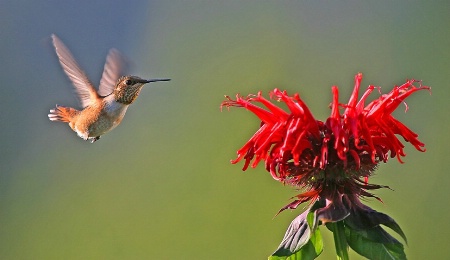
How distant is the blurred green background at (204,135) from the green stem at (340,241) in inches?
64.0

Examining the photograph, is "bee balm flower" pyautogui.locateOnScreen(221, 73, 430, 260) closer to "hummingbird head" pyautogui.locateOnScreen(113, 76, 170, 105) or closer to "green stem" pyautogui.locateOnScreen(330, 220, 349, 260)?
"green stem" pyautogui.locateOnScreen(330, 220, 349, 260)

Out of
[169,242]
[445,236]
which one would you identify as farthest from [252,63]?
[445,236]

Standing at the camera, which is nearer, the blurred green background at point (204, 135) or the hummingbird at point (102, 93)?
the hummingbird at point (102, 93)

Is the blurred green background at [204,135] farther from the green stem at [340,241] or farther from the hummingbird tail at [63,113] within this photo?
the green stem at [340,241]

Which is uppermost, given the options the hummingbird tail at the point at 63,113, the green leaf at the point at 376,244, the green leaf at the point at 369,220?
the hummingbird tail at the point at 63,113

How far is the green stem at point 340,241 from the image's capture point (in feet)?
4.43

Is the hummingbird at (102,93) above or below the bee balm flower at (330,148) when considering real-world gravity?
above

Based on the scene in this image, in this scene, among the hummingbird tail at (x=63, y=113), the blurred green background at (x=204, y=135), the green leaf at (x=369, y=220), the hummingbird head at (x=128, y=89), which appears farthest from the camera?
the blurred green background at (x=204, y=135)

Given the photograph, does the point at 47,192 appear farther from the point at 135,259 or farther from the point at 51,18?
the point at 51,18

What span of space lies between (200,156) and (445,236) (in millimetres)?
1192

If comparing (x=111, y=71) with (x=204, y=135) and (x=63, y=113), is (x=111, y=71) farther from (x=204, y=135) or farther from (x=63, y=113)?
(x=204, y=135)

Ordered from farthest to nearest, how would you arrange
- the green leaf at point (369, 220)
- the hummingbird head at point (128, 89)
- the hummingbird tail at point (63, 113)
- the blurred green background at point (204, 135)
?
the blurred green background at point (204, 135) → the hummingbird tail at point (63, 113) → the hummingbird head at point (128, 89) → the green leaf at point (369, 220)


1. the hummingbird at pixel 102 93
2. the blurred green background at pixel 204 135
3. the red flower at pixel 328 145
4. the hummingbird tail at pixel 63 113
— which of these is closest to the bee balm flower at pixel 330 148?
the red flower at pixel 328 145

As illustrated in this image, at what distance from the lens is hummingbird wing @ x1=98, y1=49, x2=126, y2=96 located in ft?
6.85
